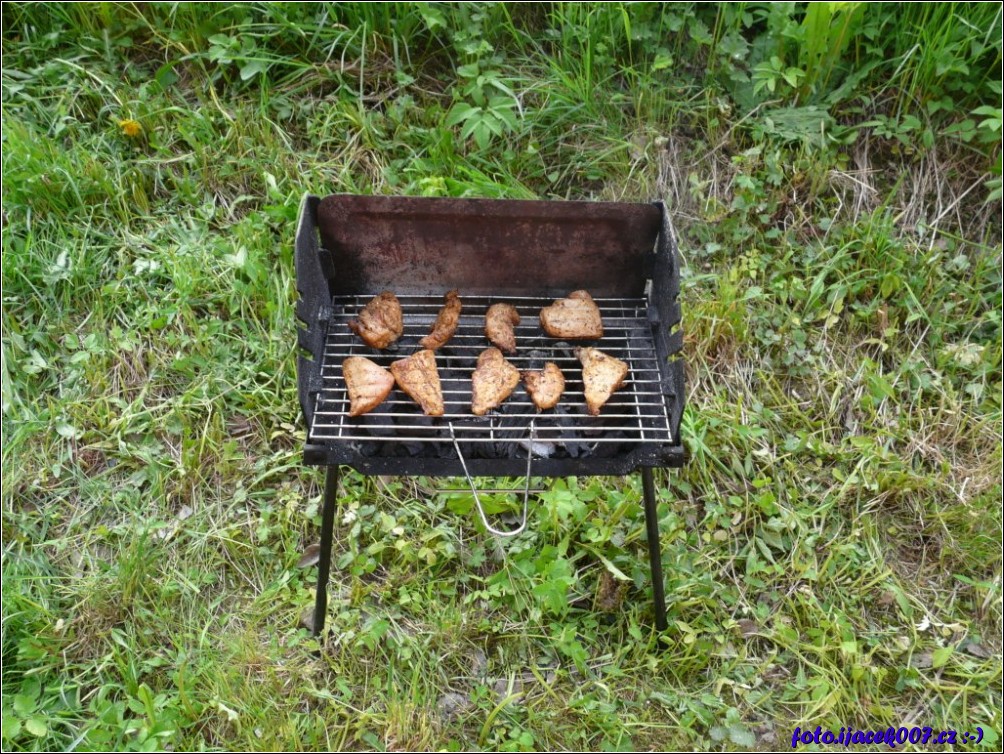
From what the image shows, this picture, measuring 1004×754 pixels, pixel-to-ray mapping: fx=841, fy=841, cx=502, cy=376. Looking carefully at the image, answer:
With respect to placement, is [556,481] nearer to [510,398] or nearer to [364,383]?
[510,398]

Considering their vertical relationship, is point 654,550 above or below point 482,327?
below

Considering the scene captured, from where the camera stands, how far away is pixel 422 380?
8.18 ft

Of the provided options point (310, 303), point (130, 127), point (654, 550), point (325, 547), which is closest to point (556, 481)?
point (654, 550)

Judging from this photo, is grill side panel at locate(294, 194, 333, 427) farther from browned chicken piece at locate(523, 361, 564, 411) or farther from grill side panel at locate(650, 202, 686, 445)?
grill side panel at locate(650, 202, 686, 445)

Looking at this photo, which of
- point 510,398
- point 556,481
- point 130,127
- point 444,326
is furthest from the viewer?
point 130,127

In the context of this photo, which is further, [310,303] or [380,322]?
[380,322]

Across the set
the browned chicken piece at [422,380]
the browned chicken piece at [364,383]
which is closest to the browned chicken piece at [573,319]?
the browned chicken piece at [422,380]

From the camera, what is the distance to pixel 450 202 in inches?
104

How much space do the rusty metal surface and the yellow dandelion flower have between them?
1.79m

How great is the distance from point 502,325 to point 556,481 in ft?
2.62

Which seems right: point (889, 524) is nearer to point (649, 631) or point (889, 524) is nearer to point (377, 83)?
point (649, 631)

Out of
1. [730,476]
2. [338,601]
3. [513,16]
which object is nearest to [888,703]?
[730,476]

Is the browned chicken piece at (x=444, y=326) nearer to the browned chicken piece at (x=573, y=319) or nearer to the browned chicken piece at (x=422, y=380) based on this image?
the browned chicken piece at (x=422, y=380)

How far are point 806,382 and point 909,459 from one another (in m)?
0.50
